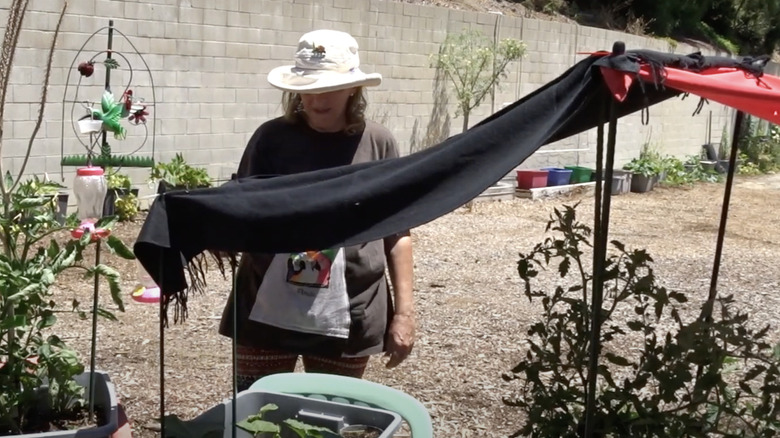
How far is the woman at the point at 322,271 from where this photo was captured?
277 centimetres

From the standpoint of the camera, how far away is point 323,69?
2.79m

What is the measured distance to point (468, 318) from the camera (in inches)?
236

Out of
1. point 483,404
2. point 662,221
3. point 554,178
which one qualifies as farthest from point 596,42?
point 483,404

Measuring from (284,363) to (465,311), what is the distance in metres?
3.36

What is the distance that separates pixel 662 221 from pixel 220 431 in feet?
29.4

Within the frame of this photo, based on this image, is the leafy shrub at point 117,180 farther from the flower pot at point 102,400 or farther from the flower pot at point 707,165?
the flower pot at point 707,165

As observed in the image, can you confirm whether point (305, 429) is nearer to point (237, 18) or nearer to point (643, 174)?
point (237, 18)

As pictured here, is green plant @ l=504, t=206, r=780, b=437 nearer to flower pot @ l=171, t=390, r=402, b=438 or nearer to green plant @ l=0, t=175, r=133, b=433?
flower pot @ l=171, t=390, r=402, b=438

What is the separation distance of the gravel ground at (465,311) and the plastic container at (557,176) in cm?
88

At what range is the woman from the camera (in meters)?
2.77

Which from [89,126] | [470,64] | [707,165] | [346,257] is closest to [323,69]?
[346,257]

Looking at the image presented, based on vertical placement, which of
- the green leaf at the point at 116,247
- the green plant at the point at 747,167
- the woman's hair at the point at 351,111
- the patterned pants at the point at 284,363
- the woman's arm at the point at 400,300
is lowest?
the green plant at the point at 747,167

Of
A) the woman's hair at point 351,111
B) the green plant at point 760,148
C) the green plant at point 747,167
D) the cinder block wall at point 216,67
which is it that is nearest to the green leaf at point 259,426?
the woman's hair at point 351,111

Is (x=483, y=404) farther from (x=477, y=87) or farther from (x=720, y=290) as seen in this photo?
(x=477, y=87)
